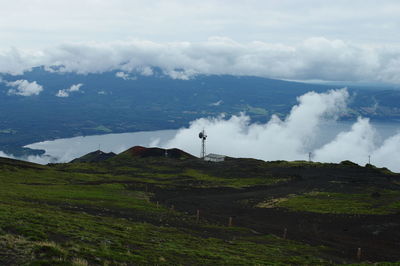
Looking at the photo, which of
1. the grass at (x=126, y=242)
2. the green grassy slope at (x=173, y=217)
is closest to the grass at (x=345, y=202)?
the green grassy slope at (x=173, y=217)

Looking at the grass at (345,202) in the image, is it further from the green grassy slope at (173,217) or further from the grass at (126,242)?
the grass at (126,242)

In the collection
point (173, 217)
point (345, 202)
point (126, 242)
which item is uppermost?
point (345, 202)

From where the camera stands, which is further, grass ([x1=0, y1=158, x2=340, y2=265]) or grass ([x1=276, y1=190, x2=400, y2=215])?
grass ([x1=276, y1=190, x2=400, y2=215])

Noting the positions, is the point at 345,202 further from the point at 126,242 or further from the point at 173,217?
the point at 126,242

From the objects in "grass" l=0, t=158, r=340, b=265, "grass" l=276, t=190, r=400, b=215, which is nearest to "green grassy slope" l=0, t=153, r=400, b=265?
"grass" l=0, t=158, r=340, b=265

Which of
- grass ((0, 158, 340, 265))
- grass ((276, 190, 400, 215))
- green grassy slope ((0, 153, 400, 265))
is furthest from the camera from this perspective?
grass ((276, 190, 400, 215))

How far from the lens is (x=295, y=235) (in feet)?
146

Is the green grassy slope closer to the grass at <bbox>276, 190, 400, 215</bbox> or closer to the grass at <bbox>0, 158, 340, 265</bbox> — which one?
the grass at <bbox>0, 158, 340, 265</bbox>

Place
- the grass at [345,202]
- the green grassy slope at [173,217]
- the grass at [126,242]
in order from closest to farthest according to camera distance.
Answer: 1. the grass at [126,242]
2. the green grassy slope at [173,217]
3. the grass at [345,202]

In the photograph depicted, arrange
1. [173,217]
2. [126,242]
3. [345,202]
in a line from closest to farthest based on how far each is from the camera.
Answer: [126,242], [173,217], [345,202]

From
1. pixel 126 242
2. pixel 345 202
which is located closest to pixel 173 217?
pixel 126 242

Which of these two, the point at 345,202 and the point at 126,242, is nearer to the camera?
the point at 126,242

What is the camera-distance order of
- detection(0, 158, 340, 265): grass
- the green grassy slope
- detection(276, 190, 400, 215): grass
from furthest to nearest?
detection(276, 190, 400, 215): grass
the green grassy slope
detection(0, 158, 340, 265): grass

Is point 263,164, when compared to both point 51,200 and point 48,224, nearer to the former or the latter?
point 51,200
